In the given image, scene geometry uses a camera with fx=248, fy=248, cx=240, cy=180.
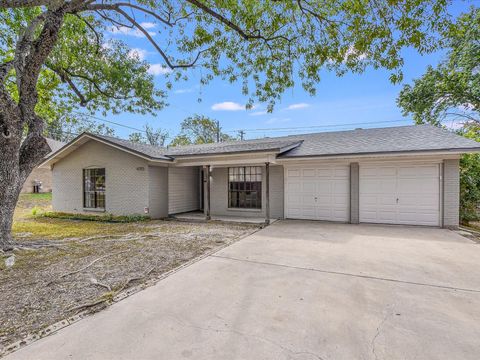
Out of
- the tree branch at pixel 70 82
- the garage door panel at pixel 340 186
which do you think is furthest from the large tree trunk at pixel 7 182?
the garage door panel at pixel 340 186

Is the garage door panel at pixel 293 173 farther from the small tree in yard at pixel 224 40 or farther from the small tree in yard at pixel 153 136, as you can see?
the small tree in yard at pixel 153 136

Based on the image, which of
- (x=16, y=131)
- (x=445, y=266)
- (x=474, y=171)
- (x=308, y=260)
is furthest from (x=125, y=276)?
(x=474, y=171)

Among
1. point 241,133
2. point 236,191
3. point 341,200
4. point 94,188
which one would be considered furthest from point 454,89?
point 241,133

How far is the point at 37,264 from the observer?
16.3ft

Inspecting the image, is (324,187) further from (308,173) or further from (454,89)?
(454,89)

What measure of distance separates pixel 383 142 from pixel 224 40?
22.2ft

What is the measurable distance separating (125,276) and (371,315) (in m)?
3.83

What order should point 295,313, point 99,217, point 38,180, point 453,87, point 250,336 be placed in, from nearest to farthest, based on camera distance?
point 250,336, point 295,313, point 99,217, point 453,87, point 38,180

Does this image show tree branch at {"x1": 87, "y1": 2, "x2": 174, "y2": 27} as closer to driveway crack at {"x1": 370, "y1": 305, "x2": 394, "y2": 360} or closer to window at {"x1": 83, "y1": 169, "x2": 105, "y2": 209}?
window at {"x1": 83, "y1": 169, "x2": 105, "y2": 209}

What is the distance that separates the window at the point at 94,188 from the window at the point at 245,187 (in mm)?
6091

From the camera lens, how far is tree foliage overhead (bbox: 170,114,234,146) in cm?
3195

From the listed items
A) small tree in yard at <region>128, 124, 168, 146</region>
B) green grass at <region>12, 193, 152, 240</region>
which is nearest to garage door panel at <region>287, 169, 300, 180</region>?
green grass at <region>12, 193, 152, 240</region>

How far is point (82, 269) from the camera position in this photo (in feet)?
15.2

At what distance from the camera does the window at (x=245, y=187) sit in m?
11.1
